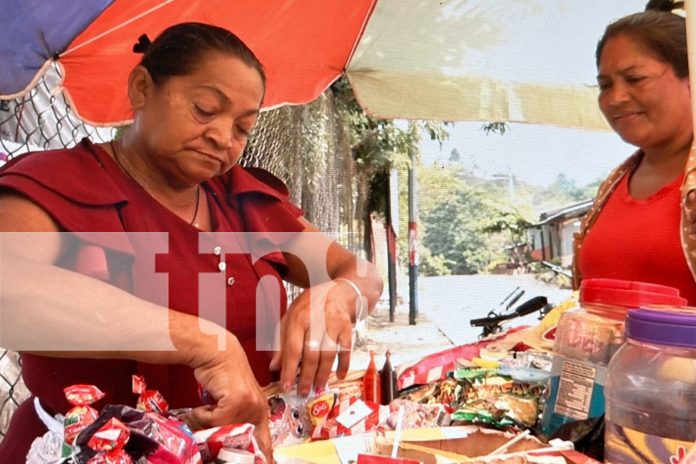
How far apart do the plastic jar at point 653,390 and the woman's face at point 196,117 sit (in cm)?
76

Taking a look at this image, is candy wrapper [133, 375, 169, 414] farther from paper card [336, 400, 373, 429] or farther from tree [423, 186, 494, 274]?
tree [423, 186, 494, 274]

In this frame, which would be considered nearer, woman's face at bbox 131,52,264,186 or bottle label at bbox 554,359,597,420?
bottle label at bbox 554,359,597,420

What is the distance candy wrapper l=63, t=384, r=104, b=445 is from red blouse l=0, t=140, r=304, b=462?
0.54 ft

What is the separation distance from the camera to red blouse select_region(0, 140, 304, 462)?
0.85 metres

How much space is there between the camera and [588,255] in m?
1.39

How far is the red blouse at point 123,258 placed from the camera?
85cm

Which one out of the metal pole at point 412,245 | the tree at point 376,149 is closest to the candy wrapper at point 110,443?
the tree at point 376,149

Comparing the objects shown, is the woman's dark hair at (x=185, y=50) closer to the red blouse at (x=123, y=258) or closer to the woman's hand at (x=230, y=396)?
the red blouse at (x=123, y=258)

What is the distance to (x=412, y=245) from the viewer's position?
5.58 metres

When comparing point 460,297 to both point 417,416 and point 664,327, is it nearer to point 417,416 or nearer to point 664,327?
point 417,416

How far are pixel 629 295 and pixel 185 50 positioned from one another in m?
0.86

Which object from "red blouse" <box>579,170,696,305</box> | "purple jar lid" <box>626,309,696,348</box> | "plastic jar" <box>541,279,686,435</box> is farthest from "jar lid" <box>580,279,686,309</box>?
"red blouse" <box>579,170,696,305</box>

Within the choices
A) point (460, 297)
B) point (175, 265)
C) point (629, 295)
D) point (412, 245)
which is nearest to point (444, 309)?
point (460, 297)

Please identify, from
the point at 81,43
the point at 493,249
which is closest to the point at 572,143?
the point at 81,43
